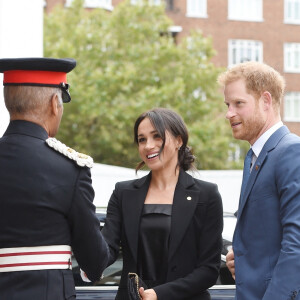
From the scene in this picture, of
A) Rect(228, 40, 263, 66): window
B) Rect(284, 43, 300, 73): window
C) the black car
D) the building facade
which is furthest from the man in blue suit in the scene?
Rect(284, 43, 300, 73): window

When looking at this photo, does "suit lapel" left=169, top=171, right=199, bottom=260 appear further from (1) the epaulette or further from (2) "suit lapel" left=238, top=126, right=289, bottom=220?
(1) the epaulette

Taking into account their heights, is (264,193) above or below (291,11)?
below

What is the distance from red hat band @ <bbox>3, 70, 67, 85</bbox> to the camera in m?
3.05

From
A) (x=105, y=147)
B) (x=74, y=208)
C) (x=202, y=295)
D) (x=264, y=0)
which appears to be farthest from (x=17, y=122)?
(x=264, y=0)

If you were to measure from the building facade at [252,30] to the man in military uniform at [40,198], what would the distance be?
32585 mm

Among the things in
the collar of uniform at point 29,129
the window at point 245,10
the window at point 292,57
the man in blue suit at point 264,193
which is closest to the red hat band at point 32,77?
the collar of uniform at point 29,129

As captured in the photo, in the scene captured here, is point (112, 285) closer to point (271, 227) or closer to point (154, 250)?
point (154, 250)

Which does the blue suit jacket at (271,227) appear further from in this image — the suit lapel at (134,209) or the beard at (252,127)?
the suit lapel at (134,209)

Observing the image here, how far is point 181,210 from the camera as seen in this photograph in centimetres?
386

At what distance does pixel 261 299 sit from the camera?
10.3 ft

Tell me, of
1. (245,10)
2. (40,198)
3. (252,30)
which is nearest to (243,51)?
(252,30)

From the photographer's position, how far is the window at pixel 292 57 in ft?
123

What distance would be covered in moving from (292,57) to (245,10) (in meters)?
3.26

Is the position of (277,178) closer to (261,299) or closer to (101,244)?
(261,299)
